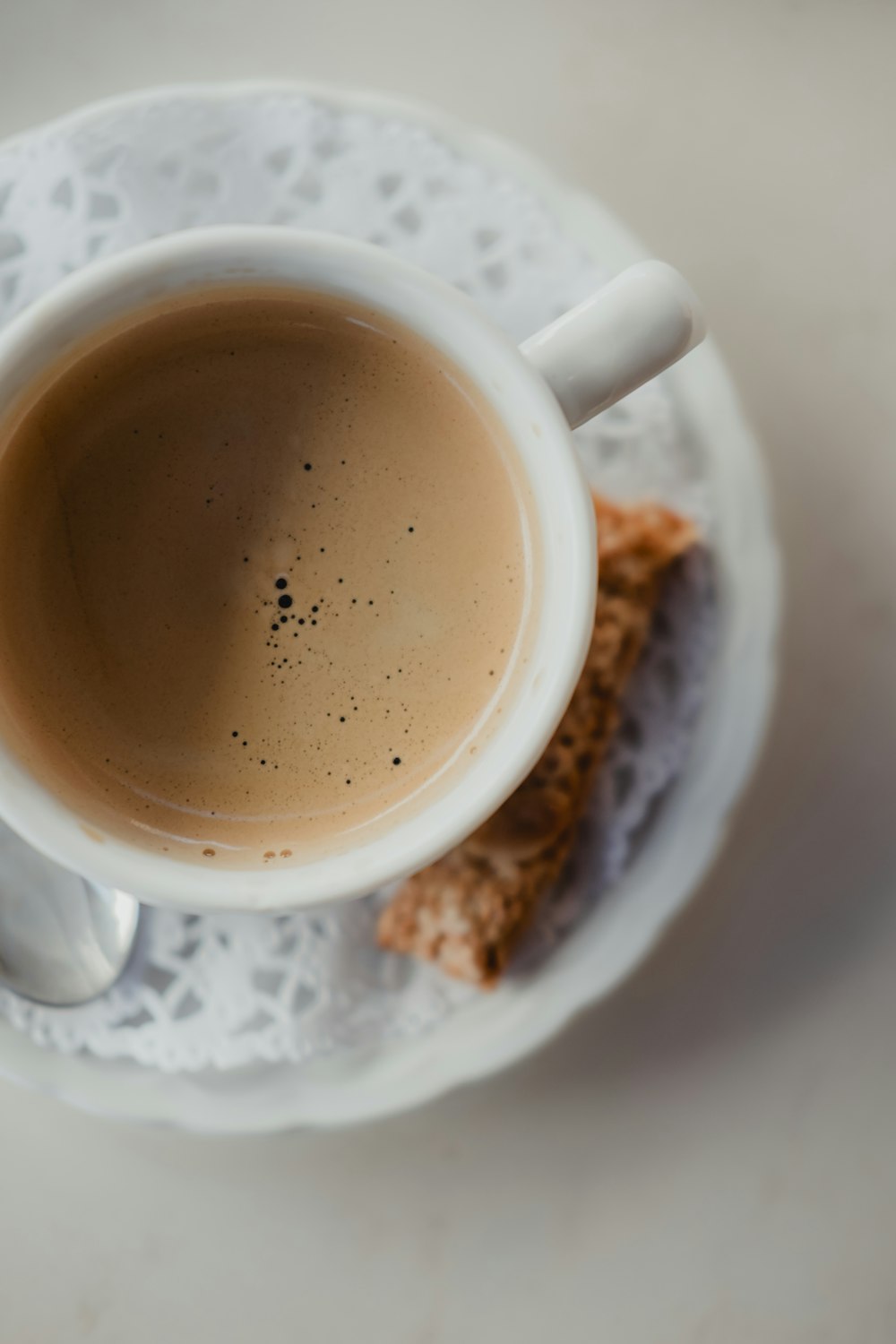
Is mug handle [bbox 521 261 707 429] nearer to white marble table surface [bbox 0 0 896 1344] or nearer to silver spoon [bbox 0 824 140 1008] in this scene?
white marble table surface [bbox 0 0 896 1344]

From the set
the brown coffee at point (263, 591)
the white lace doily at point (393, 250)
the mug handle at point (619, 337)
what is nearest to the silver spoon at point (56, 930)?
the white lace doily at point (393, 250)

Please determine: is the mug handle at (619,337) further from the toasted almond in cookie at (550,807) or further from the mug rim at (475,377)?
the toasted almond in cookie at (550,807)

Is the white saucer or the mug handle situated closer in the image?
the mug handle

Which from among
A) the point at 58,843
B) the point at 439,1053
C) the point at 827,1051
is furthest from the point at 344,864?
the point at 827,1051

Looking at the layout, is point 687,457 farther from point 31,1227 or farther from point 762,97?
point 31,1227

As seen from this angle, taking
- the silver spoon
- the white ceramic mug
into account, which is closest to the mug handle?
the white ceramic mug

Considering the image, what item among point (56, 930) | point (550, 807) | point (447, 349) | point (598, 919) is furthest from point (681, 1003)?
point (447, 349)
